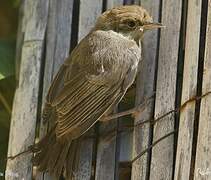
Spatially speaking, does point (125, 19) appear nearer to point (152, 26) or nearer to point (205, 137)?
point (152, 26)

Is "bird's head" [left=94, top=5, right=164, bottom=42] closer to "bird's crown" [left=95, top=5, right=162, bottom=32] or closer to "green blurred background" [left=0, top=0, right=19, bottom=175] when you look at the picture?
"bird's crown" [left=95, top=5, right=162, bottom=32]

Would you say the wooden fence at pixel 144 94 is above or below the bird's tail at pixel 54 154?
above

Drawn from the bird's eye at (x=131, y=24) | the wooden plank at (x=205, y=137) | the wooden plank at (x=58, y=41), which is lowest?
the wooden plank at (x=205, y=137)

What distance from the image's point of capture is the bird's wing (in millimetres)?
3332

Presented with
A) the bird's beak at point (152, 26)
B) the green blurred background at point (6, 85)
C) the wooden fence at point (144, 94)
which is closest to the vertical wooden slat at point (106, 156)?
the wooden fence at point (144, 94)

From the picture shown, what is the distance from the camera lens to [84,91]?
133 inches

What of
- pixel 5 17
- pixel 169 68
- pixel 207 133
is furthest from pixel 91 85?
pixel 5 17

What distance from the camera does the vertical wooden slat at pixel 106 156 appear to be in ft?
11.3

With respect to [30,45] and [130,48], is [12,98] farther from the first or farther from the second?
[130,48]

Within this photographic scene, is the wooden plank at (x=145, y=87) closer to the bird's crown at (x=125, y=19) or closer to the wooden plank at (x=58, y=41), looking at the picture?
the bird's crown at (x=125, y=19)

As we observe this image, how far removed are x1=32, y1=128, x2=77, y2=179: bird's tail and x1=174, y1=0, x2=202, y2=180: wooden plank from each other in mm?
502

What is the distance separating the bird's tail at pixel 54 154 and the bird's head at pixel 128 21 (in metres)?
0.51

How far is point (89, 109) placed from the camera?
332 cm

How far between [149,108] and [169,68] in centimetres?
19
